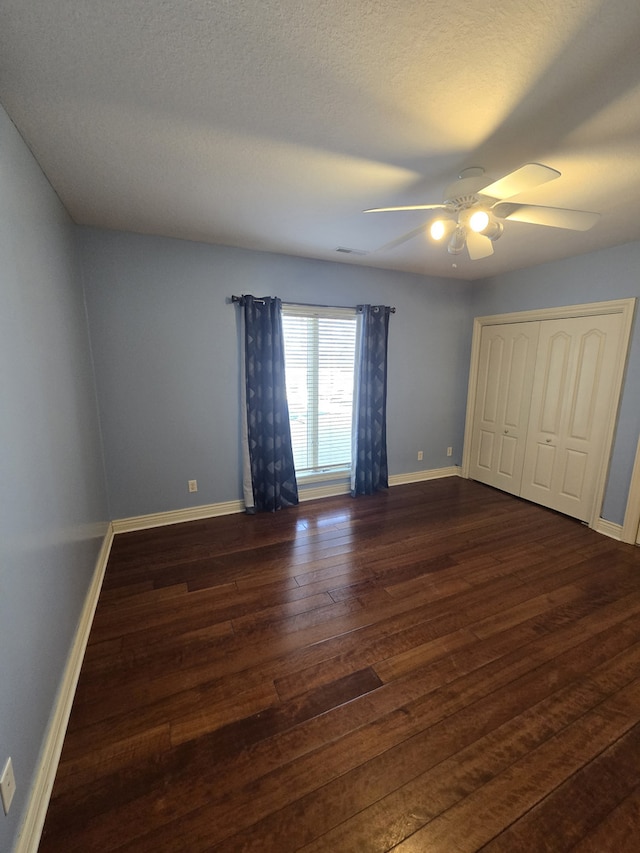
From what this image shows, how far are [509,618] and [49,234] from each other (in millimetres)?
3441

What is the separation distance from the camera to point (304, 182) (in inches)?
74.6

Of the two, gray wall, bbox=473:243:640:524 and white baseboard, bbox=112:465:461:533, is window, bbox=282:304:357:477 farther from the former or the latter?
gray wall, bbox=473:243:640:524

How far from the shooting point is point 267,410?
326 centimetres

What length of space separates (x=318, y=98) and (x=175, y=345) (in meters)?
2.14

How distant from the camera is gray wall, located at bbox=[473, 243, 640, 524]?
2826mm

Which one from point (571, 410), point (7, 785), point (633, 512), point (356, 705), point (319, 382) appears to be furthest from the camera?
point (319, 382)

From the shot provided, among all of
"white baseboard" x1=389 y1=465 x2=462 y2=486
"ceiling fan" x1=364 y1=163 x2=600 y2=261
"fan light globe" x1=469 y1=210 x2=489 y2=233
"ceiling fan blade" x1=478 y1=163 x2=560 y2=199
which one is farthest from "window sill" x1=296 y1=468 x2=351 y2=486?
"ceiling fan blade" x1=478 y1=163 x2=560 y2=199

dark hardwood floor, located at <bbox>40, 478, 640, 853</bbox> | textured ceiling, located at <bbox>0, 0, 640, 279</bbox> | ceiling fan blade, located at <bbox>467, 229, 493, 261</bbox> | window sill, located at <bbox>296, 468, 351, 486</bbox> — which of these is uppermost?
textured ceiling, located at <bbox>0, 0, 640, 279</bbox>

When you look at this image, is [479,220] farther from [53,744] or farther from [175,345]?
[53,744]

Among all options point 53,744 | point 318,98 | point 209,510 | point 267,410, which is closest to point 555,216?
point 318,98

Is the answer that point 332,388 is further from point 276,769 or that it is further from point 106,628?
point 276,769

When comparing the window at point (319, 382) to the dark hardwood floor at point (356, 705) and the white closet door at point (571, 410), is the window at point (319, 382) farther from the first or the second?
the white closet door at point (571, 410)

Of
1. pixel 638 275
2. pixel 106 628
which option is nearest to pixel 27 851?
pixel 106 628

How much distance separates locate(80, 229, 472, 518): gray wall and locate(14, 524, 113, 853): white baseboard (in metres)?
1.19
